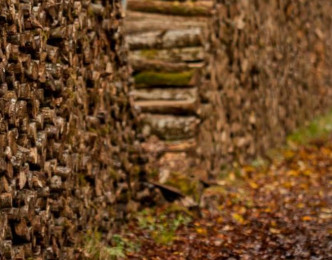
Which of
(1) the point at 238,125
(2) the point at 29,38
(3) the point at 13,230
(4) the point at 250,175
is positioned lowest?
(4) the point at 250,175

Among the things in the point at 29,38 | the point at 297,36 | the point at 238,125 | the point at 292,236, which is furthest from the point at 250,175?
the point at 29,38

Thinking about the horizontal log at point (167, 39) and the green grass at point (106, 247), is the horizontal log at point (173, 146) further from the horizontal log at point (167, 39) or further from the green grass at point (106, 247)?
the green grass at point (106, 247)

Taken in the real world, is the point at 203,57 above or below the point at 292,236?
above

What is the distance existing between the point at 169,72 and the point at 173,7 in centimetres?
88

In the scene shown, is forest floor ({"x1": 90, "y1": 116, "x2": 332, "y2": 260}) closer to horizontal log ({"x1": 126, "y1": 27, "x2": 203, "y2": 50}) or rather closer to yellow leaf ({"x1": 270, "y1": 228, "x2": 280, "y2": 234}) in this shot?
yellow leaf ({"x1": 270, "y1": 228, "x2": 280, "y2": 234})

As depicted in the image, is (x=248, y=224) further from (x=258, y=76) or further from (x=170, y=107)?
(x=258, y=76)

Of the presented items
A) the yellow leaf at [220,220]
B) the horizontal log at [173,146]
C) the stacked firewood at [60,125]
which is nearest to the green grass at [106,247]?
the stacked firewood at [60,125]

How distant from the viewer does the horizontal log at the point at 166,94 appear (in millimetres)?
8070

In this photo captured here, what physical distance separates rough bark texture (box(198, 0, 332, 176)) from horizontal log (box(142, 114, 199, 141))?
0.99ft

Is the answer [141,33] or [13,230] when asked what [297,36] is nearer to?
[141,33]

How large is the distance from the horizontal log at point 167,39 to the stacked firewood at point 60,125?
155cm

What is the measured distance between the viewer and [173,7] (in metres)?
8.50

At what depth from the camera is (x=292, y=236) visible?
6.69 meters

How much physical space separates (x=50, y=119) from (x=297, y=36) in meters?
8.90
